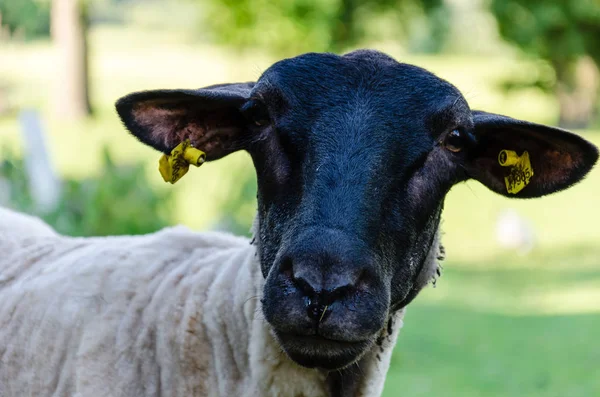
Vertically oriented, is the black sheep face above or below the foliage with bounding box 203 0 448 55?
above

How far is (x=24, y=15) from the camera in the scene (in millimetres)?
40625

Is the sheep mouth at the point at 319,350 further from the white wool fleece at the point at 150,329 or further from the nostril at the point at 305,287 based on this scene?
Answer: the white wool fleece at the point at 150,329

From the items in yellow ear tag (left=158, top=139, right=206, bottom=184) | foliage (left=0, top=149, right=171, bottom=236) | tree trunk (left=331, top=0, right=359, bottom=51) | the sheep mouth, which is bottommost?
tree trunk (left=331, top=0, right=359, bottom=51)

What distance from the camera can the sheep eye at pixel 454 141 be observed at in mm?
4402

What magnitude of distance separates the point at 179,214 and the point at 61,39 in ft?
83.6

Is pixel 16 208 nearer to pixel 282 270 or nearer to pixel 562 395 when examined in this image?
pixel 562 395

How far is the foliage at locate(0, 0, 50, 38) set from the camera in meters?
38.0

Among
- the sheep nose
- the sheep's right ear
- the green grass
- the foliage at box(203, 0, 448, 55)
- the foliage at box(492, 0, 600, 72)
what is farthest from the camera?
the foliage at box(492, 0, 600, 72)

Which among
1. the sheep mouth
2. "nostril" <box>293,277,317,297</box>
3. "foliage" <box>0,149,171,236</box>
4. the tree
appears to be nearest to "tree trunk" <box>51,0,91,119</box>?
the tree

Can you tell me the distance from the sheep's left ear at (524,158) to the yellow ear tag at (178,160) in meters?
1.34

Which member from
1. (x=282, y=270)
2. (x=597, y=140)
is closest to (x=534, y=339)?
(x=282, y=270)

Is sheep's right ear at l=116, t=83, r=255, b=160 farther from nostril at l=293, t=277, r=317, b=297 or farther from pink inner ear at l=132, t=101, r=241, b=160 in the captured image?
nostril at l=293, t=277, r=317, b=297

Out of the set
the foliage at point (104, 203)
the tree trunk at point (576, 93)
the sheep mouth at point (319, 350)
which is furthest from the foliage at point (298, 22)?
the sheep mouth at point (319, 350)

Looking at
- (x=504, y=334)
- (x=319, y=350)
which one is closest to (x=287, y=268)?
(x=319, y=350)
